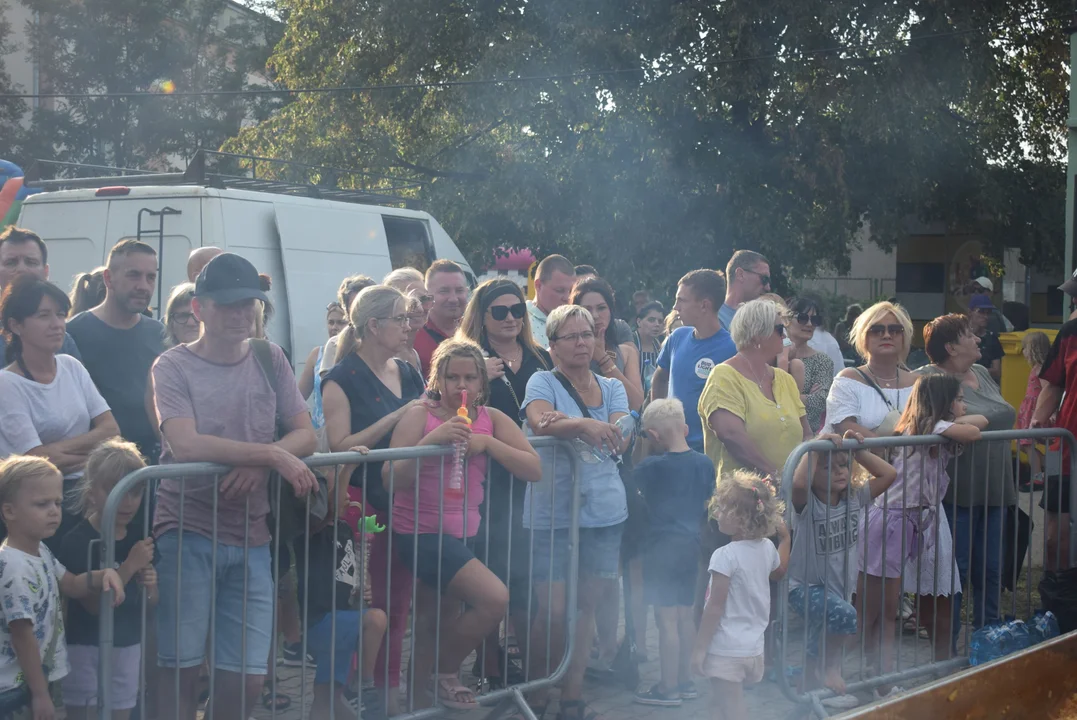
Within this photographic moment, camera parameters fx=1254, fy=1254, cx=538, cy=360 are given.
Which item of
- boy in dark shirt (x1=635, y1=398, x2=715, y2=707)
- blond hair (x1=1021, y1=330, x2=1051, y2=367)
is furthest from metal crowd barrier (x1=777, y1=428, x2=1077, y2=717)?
blond hair (x1=1021, y1=330, x2=1051, y2=367)

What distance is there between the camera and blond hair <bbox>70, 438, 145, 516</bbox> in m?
4.28

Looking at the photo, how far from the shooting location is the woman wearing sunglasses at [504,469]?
207 inches

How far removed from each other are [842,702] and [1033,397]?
4715 millimetres

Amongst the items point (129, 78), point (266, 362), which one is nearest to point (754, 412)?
point (266, 362)

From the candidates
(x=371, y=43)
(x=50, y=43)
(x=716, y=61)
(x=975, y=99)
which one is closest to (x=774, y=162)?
(x=716, y=61)

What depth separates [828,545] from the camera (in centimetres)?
565

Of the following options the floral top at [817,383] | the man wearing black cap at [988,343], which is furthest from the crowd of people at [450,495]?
the man wearing black cap at [988,343]

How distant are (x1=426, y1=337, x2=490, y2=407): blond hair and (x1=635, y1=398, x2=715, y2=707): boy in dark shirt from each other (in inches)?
44.8

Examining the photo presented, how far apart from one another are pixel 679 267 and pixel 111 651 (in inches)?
683

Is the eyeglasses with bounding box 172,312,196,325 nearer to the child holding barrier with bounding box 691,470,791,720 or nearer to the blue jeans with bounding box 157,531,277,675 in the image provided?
the blue jeans with bounding box 157,531,277,675

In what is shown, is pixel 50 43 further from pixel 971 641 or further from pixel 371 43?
pixel 971 641

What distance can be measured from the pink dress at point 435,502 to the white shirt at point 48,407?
4.05 feet

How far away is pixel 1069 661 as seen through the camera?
154 inches

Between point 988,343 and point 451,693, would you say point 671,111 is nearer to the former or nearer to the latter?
point 988,343
